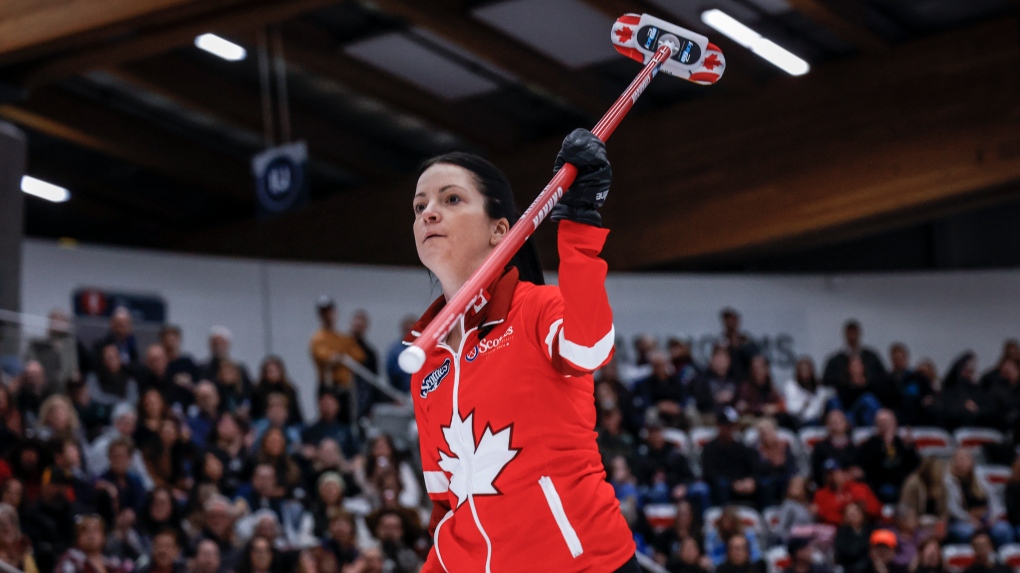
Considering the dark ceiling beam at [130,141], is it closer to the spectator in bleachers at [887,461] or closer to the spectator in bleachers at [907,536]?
the spectator in bleachers at [887,461]

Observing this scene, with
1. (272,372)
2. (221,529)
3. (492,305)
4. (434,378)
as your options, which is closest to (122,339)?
(272,372)

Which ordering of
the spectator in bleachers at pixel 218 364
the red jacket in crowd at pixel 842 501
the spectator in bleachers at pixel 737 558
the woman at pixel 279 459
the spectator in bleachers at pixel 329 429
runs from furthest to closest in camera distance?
the red jacket in crowd at pixel 842 501
the spectator in bleachers at pixel 329 429
the spectator in bleachers at pixel 218 364
the spectator in bleachers at pixel 737 558
the woman at pixel 279 459

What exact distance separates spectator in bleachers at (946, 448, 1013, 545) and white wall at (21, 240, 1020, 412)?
179 inches

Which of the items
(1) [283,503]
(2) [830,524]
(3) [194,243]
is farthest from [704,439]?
(3) [194,243]

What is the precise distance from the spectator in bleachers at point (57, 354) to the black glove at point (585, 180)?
7.71 metres

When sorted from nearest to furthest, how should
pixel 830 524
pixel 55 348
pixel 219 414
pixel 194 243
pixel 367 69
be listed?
pixel 55 348 < pixel 219 414 < pixel 830 524 < pixel 367 69 < pixel 194 243

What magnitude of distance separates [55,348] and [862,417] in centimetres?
764

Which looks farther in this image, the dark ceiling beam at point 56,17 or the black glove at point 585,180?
the dark ceiling beam at point 56,17

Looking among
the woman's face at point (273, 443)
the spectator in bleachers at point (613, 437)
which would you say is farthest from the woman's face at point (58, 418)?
the spectator in bleachers at point (613, 437)

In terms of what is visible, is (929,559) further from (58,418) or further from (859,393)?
(58,418)

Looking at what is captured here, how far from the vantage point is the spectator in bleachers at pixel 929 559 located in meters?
10.5

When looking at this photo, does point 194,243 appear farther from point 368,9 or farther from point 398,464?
point 398,464

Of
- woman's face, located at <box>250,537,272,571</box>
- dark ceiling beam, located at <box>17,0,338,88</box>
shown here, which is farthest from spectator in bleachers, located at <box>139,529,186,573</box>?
dark ceiling beam, located at <box>17,0,338,88</box>

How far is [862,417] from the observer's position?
12.7m
